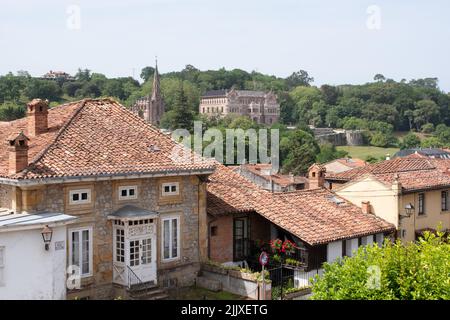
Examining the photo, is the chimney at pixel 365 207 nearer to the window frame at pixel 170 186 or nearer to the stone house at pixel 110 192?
the stone house at pixel 110 192

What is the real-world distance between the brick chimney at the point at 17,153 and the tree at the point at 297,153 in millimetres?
91460

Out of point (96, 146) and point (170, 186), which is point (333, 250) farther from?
point (96, 146)

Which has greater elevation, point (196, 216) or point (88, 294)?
point (196, 216)

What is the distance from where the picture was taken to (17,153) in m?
18.8

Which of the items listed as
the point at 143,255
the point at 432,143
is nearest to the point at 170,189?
the point at 143,255

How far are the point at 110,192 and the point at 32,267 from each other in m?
4.20

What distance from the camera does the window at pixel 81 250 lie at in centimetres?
1992

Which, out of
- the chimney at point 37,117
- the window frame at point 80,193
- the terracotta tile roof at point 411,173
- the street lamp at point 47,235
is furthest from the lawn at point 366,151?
the street lamp at point 47,235

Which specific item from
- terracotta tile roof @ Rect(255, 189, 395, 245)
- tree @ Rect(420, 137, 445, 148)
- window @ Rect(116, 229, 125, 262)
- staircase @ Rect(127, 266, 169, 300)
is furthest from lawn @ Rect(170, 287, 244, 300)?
tree @ Rect(420, 137, 445, 148)

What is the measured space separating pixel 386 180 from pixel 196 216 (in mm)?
11811

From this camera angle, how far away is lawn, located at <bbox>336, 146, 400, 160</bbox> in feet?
468

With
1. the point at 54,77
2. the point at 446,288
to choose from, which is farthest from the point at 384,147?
the point at 446,288
